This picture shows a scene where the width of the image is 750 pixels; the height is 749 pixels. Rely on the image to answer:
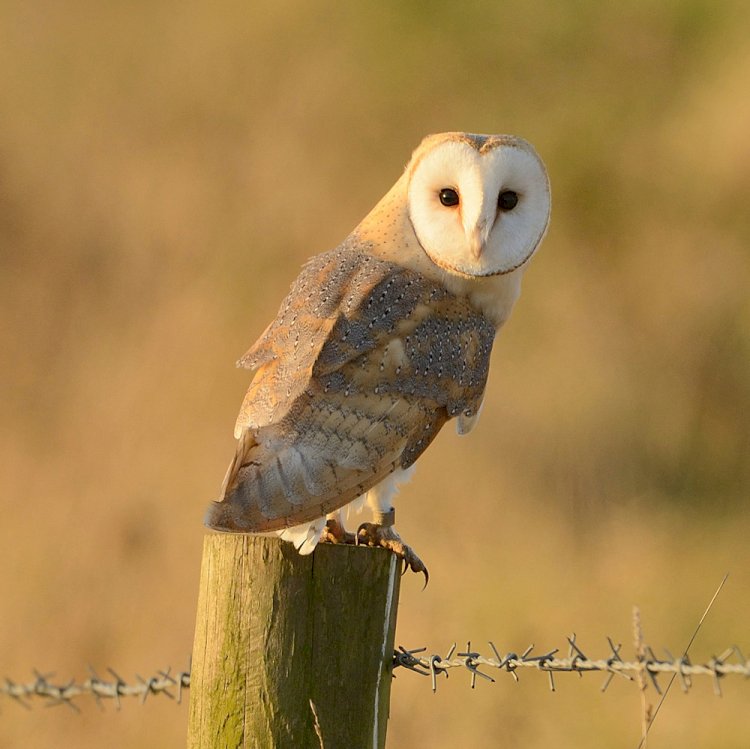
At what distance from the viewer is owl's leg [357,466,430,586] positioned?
11.1 feet

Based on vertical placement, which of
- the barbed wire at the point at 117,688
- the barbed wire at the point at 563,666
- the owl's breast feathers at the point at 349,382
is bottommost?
the barbed wire at the point at 117,688

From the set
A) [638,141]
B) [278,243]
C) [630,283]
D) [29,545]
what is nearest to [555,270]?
[630,283]

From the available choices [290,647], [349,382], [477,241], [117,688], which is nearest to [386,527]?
[349,382]

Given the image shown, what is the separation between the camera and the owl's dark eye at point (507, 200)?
3527mm

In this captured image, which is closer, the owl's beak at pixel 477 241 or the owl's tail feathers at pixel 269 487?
the owl's tail feathers at pixel 269 487

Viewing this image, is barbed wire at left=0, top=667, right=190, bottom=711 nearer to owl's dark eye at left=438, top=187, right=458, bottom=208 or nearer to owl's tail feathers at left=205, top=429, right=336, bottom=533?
owl's tail feathers at left=205, top=429, right=336, bottom=533

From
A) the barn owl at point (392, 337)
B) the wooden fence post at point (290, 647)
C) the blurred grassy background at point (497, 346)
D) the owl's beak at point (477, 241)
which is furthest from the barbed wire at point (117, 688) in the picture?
the blurred grassy background at point (497, 346)

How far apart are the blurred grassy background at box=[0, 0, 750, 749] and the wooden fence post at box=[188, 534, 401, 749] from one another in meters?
4.47

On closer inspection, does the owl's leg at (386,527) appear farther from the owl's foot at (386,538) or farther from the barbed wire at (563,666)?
the barbed wire at (563,666)

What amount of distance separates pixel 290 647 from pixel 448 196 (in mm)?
1655

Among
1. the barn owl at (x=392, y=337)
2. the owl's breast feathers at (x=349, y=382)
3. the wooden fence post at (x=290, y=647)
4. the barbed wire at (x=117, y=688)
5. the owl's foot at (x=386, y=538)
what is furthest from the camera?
the owl's foot at (x=386, y=538)

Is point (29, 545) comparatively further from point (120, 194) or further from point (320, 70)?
point (320, 70)

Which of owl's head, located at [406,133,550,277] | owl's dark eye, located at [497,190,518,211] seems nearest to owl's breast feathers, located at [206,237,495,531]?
owl's head, located at [406,133,550,277]

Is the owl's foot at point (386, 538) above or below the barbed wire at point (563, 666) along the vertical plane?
above
